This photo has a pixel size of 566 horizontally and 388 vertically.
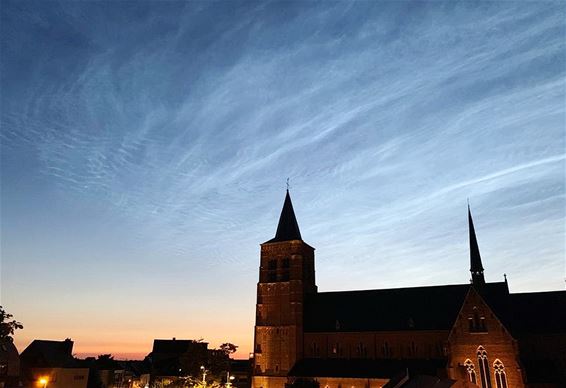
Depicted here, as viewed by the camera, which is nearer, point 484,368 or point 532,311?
point 484,368

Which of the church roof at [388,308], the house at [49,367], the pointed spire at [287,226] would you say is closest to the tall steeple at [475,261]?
the church roof at [388,308]

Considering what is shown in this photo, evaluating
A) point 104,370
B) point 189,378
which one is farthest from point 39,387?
point 189,378

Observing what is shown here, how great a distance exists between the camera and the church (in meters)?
51.0

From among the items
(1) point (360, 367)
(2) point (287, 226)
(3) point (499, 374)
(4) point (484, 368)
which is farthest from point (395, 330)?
(2) point (287, 226)

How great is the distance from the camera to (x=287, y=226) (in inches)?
2940

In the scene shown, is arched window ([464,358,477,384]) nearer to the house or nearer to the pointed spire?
the pointed spire

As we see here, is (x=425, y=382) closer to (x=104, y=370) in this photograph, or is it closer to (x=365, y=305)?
(x=365, y=305)

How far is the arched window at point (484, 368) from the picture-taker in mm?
49928

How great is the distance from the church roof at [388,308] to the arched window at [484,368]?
881 cm

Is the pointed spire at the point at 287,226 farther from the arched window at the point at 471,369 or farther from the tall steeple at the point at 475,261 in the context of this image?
the arched window at the point at 471,369

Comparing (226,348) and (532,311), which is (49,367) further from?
(532,311)

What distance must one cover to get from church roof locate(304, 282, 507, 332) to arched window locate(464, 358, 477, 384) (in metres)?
8.53

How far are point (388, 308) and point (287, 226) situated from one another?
20407mm

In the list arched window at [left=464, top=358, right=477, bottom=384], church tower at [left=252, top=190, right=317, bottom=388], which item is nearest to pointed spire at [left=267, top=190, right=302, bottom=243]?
church tower at [left=252, top=190, right=317, bottom=388]
